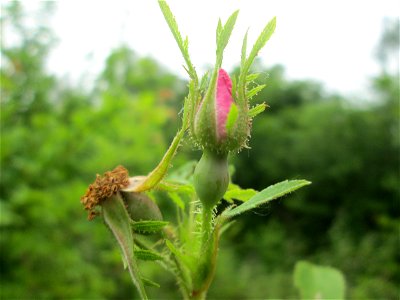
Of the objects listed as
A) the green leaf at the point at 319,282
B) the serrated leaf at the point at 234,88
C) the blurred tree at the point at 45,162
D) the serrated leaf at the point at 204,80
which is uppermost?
the blurred tree at the point at 45,162

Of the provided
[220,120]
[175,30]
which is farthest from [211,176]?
[175,30]

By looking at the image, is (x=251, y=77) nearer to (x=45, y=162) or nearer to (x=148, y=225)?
(x=148, y=225)

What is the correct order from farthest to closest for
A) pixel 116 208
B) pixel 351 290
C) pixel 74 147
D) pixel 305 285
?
pixel 351 290 < pixel 74 147 < pixel 305 285 < pixel 116 208

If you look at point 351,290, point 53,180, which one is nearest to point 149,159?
point 53,180

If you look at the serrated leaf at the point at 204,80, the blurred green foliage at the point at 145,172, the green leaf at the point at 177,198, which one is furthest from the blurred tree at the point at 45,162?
the serrated leaf at the point at 204,80

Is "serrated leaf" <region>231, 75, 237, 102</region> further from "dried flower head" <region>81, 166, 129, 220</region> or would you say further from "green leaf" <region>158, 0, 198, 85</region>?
"dried flower head" <region>81, 166, 129, 220</region>

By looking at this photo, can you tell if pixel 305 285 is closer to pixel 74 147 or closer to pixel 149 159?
pixel 74 147

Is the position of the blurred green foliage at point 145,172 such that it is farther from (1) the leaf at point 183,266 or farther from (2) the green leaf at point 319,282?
(2) the green leaf at point 319,282
